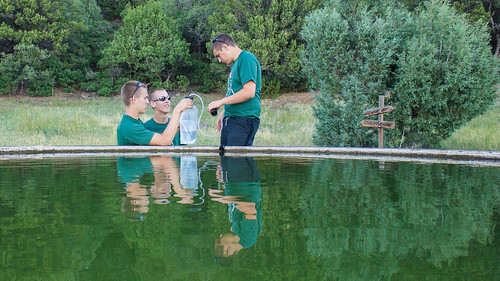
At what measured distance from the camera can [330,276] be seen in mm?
1654

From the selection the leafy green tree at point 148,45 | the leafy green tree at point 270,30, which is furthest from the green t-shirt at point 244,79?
the leafy green tree at point 148,45

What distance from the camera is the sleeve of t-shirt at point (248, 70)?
5.54 metres

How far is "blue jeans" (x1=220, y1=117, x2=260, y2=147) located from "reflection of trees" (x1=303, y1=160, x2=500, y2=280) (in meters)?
1.58

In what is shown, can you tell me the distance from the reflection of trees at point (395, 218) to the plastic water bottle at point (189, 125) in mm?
3149

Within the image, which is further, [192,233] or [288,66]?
[288,66]

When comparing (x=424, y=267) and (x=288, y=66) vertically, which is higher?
(x=288, y=66)

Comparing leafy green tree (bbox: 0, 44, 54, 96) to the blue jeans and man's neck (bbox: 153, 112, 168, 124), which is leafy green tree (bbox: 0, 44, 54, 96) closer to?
man's neck (bbox: 153, 112, 168, 124)

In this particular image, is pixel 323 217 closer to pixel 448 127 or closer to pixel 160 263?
pixel 160 263

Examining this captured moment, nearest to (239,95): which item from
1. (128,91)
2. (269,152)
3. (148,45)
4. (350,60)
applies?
(269,152)

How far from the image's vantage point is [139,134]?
19.4 feet

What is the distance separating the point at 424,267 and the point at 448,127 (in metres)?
10.1

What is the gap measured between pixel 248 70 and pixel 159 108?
4.10 ft

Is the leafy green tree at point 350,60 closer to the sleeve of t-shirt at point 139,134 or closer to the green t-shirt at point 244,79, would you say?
the green t-shirt at point 244,79

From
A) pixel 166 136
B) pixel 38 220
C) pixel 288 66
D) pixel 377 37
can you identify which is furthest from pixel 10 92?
pixel 38 220
